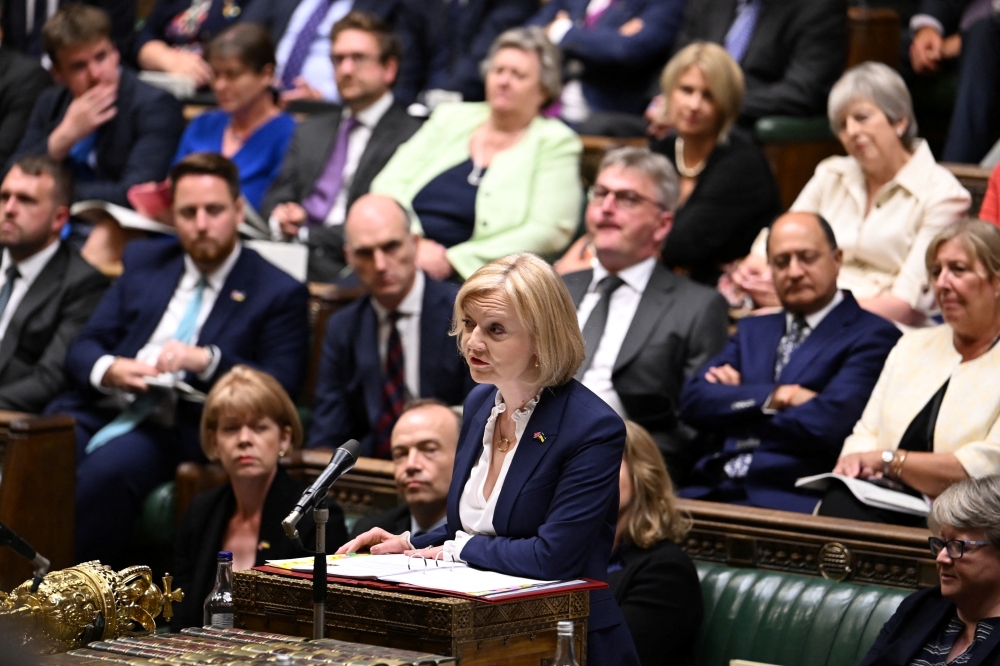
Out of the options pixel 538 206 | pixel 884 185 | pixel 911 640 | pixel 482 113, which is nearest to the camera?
pixel 911 640

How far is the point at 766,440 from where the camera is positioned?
12.6ft

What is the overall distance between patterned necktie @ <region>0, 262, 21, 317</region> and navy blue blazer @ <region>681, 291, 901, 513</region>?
246 cm

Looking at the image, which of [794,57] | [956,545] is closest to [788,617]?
[956,545]

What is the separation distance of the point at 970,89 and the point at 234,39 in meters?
2.78

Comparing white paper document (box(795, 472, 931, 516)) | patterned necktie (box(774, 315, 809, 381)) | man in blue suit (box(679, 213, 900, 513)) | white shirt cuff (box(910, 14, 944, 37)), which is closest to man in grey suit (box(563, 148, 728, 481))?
man in blue suit (box(679, 213, 900, 513))

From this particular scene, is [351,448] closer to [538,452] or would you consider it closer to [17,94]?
[538,452]

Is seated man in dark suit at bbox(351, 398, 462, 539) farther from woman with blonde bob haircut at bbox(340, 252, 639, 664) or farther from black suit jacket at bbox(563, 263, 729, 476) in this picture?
woman with blonde bob haircut at bbox(340, 252, 639, 664)

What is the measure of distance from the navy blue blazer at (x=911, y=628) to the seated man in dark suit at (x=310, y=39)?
4.23 meters

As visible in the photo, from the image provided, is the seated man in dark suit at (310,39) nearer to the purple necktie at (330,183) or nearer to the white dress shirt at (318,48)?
the white dress shirt at (318,48)

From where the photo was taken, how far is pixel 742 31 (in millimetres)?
5602

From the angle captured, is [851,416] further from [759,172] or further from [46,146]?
[46,146]

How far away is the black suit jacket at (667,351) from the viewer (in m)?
4.05

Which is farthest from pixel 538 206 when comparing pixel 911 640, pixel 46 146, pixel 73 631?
pixel 73 631

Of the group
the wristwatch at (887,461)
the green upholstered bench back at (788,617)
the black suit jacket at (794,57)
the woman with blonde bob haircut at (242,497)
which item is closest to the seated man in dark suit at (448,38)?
the black suit jacket at (794,57)
